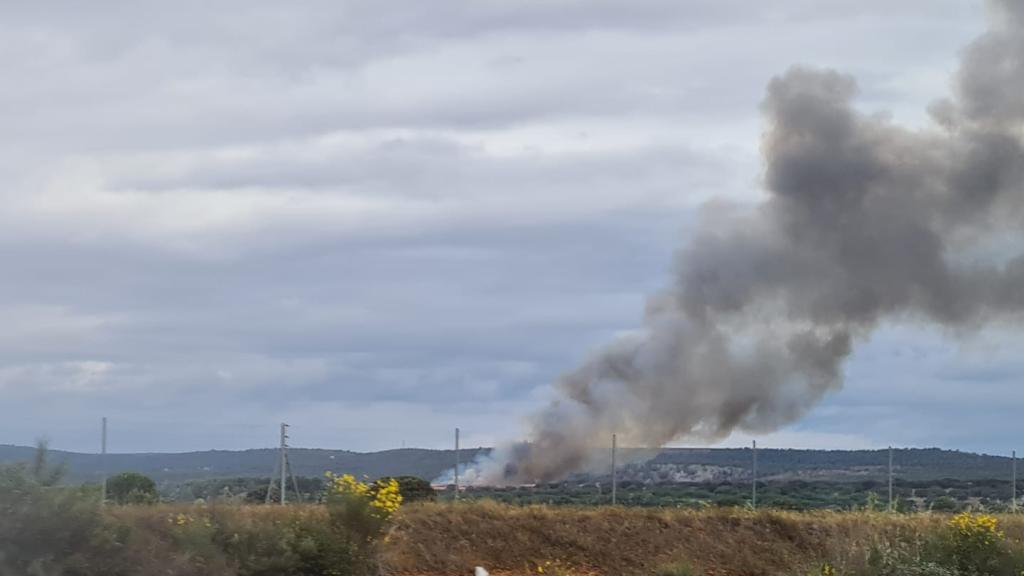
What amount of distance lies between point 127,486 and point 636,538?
1124 cm

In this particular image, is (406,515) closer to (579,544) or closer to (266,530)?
(579,544)

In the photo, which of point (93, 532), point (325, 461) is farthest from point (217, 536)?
point (325, 461)

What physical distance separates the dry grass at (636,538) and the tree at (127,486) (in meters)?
5.06

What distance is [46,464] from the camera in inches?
848

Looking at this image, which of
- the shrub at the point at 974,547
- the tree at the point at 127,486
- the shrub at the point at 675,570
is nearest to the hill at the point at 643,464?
the tree at the point at 127,486

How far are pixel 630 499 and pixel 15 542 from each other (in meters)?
27.3

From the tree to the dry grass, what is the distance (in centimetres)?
506

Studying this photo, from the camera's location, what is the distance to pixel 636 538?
3269 cm

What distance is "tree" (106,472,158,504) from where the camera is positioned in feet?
90.2

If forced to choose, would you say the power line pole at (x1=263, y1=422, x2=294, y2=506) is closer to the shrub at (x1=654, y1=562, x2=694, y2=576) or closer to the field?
the field

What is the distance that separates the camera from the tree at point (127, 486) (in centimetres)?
2750

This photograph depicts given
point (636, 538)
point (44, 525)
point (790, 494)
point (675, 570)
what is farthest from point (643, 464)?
point (44, 525)

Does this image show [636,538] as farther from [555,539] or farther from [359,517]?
[359,517]

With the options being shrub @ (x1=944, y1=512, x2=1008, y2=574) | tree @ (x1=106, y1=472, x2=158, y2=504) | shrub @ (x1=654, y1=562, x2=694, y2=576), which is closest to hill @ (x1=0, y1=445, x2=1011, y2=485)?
tree @ (x1=106, y1=472, x2=158, y2=504)
